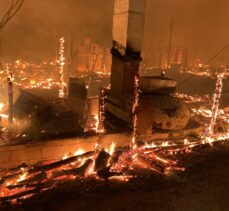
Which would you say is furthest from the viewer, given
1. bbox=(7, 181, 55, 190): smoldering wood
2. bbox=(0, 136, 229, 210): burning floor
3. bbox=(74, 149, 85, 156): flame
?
bbox=(74, 149, 85, 156): flame

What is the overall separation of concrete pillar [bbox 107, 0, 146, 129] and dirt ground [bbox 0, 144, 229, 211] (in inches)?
135

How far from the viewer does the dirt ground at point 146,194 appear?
6043 millimetres

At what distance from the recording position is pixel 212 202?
21.2ft

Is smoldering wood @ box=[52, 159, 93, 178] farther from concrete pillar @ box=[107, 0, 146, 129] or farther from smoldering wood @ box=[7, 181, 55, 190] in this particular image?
concrete pillar @ box=[107, 0, 146, 129]

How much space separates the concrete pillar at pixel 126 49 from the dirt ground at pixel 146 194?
3435mm

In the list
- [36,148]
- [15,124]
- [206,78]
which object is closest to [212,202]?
[36,148]

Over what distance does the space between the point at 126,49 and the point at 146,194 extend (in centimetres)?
596

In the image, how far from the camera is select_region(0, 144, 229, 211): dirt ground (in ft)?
19.8

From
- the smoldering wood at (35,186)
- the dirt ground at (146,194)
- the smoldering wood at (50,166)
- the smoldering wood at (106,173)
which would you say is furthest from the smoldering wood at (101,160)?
the smoldering wood at (35,186)

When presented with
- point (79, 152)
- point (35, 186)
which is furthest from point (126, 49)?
point (35, 186)

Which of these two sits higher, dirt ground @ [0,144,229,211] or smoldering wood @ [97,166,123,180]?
smoldering wood @ [97,166,123,180]

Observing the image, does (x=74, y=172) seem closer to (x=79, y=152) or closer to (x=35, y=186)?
(x=35, y=186)

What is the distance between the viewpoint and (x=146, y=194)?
6664 mm

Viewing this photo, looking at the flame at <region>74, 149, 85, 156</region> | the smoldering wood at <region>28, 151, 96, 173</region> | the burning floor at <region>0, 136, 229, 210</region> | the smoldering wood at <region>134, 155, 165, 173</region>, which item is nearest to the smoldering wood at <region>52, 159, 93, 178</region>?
the burning floor at <region>0, 136, 229, 210</region>
